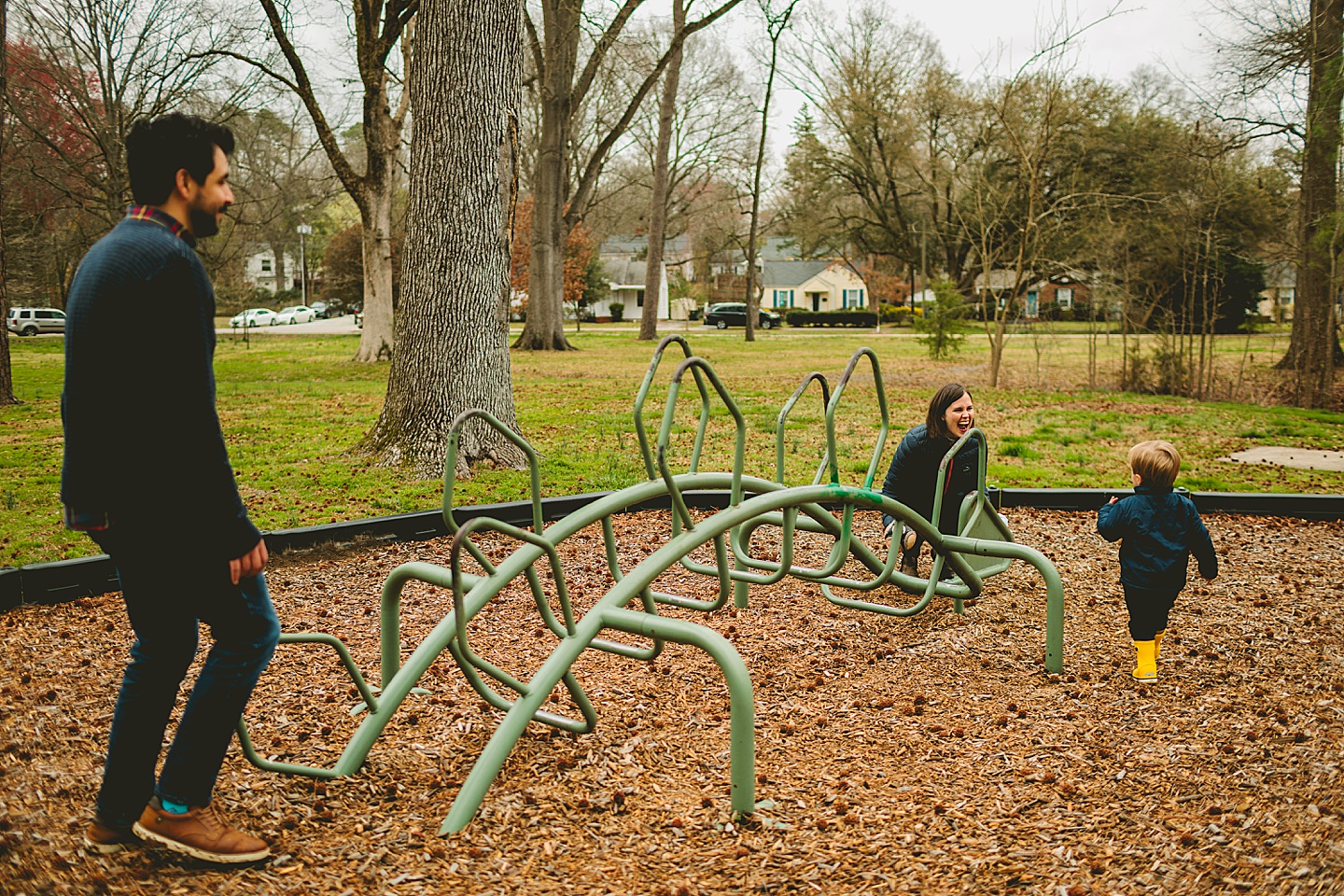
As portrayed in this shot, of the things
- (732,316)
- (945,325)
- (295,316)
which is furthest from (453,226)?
(295,316)

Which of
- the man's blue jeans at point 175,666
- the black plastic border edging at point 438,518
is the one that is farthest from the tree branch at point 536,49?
the man's blue jeans at point 175,666

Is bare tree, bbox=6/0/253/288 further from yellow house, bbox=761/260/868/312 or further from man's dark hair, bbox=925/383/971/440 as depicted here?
yellow house, bbox=761/260/868/312

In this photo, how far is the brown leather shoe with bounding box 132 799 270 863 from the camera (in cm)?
227

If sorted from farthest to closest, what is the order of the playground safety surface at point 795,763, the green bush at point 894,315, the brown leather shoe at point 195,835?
the green bush at point 894,315, the playground safety surface at point 795,763, the brown leather shoe at point 195,835

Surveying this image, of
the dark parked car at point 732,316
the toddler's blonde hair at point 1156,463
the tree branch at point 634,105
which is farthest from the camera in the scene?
the dark parked car at point 732,316

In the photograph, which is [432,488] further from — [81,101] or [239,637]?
[81,101]

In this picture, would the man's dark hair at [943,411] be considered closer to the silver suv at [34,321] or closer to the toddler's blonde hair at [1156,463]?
the toddler's blonde hair at [1156,463]

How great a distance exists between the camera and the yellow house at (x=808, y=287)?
2884 inches

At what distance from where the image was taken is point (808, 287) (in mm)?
74062

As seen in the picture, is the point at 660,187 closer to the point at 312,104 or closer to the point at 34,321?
the point at 312,104

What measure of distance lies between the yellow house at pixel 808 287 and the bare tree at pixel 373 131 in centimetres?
5522

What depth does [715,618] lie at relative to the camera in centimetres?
450

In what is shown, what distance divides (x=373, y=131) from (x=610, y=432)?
9.75 metres

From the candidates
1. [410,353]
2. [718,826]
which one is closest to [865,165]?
[410,353]
